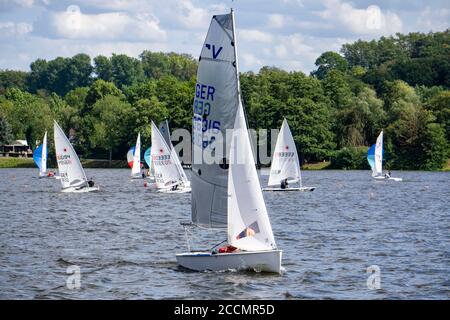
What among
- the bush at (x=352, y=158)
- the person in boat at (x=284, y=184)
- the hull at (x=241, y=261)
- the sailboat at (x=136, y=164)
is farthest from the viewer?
the bush at (x=352, y=158)

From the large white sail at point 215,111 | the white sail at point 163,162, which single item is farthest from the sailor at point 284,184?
the large white sail at point 215,111

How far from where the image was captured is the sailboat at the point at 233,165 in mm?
29719

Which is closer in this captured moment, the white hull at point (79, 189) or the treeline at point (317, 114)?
the white hull at point (79, 189)

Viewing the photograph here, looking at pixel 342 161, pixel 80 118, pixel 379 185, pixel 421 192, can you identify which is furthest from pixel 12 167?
pixel 421 192

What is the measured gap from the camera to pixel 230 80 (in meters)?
29.8

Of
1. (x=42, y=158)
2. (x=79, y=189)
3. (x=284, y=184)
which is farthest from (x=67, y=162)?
(x=42, y=158)

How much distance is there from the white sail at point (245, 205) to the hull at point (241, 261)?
359 millimetres

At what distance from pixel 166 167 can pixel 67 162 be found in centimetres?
734

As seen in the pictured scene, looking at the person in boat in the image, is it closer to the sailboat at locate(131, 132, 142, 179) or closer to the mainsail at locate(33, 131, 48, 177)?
the sailboat at locate(131, 132, 142, 179)

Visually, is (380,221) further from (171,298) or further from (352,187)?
(352,187)

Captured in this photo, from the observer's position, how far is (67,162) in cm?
6850

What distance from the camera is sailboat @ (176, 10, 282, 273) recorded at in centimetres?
2972

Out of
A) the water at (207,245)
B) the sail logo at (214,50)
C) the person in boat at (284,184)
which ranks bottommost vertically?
the water at (207,245)

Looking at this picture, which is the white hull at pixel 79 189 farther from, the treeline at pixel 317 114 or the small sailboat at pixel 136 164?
the treeline at pixel 317 114
